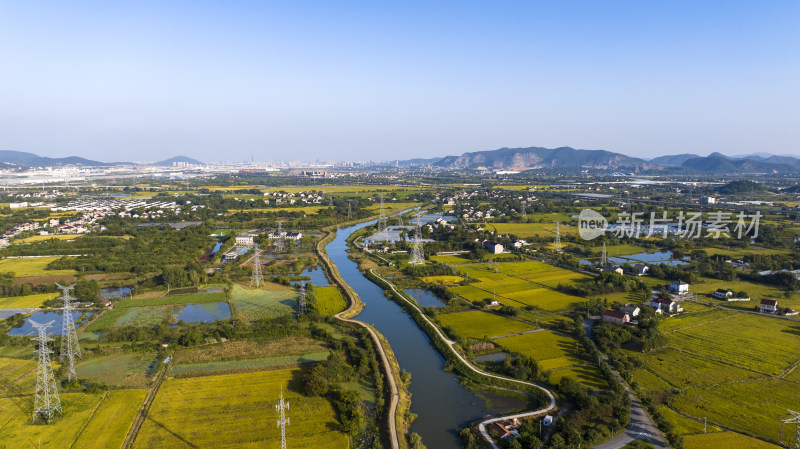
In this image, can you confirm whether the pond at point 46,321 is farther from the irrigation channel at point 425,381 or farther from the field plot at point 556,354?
the field plot at point 556,354

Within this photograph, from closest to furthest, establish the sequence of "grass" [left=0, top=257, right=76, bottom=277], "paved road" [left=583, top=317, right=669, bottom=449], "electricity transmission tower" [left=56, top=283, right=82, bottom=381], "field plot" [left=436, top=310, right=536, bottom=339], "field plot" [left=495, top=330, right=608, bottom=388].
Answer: "paved road" [left=583, top=317, right=669, bottom=449] → "electricity transmission tower" [left=56, top=283, right=82, bottom=381] → "field plot" [left=495, top=330, right=608, bottom=388] → "field plot" [left=436, top=310, right=536, bottom=339] → "grass" [left=0, top=257, right=76, bottom=277]

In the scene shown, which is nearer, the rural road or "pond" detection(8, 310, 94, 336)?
the rural road

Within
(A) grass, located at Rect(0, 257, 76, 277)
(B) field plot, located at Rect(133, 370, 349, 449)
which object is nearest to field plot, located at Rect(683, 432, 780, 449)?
(B) field plot, located at Rect(133, 370, 349, 449)

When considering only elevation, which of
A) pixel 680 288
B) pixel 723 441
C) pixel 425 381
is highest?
pixel 680 288

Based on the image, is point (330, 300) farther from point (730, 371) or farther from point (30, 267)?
point (30, 267)

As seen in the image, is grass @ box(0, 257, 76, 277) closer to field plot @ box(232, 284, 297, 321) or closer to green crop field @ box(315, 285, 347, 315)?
field plot @ box(232, 284, 297, 321)

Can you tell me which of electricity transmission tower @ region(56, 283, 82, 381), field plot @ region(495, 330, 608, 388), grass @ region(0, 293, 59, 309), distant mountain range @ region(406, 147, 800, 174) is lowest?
field plot @ region(495, 330, 608, 388)

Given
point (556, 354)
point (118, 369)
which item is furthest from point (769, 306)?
point (118, 369)
